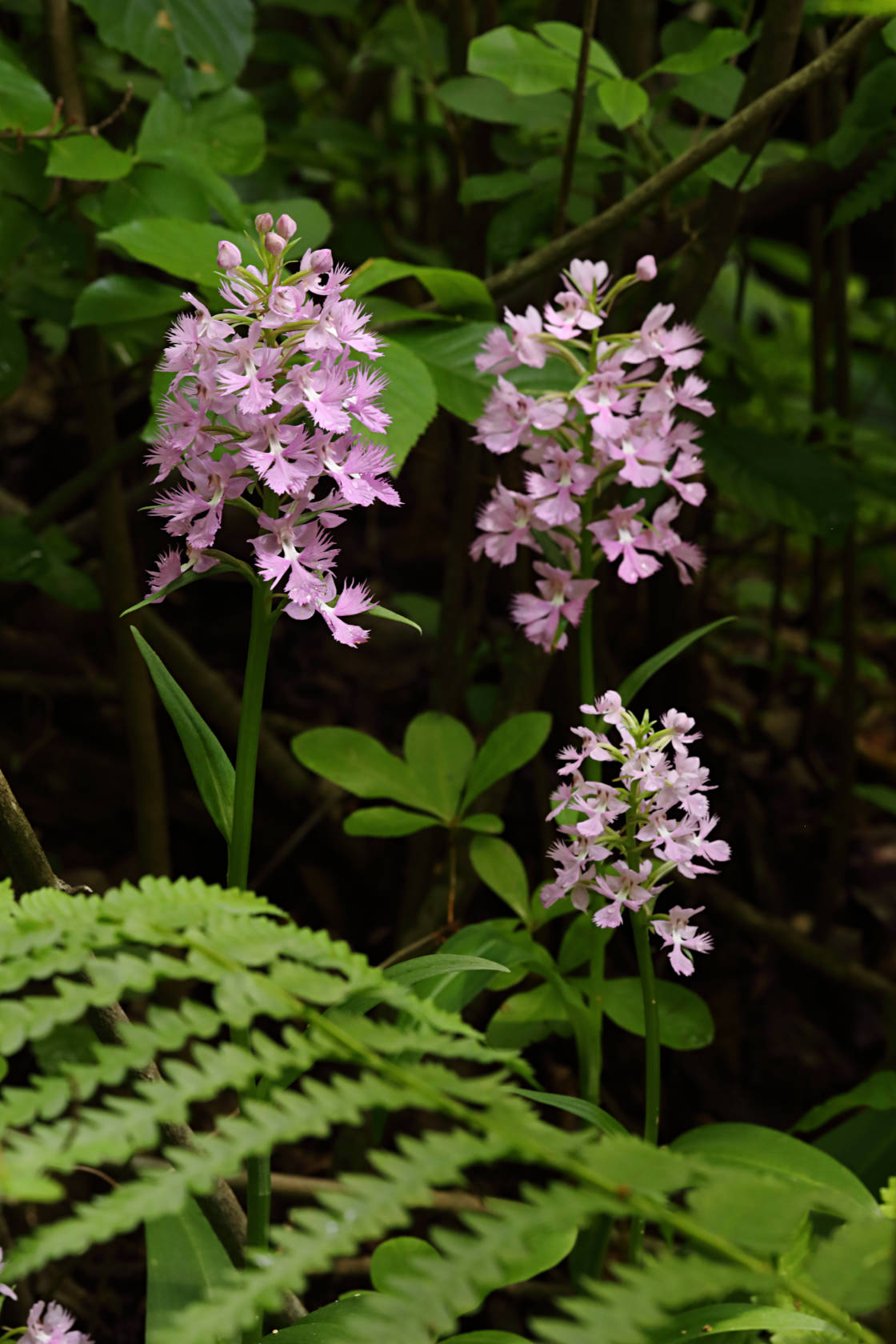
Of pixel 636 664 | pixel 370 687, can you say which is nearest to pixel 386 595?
pixel 370 687

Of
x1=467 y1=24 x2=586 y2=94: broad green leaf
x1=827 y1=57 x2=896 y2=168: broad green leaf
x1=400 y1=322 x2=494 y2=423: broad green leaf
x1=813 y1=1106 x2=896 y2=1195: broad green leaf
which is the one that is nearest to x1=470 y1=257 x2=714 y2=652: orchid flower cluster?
x1=400 y1=322 x2=494 y2=423: broad green leaf

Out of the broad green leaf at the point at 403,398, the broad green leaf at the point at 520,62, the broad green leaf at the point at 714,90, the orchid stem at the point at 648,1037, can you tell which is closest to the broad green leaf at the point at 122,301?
the broad green leaf at the point at 403,398

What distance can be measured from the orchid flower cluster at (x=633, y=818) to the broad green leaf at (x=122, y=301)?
856 millimetres

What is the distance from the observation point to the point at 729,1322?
1.13 meters

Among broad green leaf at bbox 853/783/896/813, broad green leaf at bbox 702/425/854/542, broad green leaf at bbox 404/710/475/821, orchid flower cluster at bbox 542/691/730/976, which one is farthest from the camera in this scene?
broad green leaf at bbox 853/783/896/813

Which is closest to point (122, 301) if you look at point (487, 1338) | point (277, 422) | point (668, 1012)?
point (277, 422)

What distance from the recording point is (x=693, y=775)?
1.28m

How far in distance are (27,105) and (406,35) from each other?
119cm

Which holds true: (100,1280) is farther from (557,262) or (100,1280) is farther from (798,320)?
(798,320)

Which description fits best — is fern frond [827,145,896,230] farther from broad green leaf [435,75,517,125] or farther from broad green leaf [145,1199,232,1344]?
broad green leaf [145,1199,232,1344]

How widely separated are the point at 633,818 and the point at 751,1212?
743 mm

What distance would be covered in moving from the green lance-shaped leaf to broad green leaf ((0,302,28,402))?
73 centimetres

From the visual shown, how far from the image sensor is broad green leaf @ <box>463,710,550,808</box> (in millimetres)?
1665

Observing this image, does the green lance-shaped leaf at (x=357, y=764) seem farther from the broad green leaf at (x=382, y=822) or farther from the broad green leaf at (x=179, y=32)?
the broad green leaf at (x=179, y=32)
